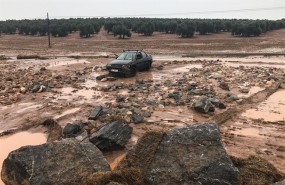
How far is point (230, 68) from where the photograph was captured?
22922 millimetres

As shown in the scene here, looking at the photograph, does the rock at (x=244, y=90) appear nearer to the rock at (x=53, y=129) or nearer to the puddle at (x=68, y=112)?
the puddle at (x=68, y=112)

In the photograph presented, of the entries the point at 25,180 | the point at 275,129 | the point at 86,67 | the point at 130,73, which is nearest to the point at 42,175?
the point at 25,180

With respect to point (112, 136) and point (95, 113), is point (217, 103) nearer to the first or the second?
point (95, 113)

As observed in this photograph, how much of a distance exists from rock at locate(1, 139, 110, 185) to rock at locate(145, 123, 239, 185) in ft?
3.45

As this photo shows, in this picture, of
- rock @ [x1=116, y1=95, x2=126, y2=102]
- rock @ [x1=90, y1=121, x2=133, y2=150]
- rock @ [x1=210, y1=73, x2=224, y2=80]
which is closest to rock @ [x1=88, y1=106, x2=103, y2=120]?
rock @ [x1=116, y1=95, x2=126, y2=102]

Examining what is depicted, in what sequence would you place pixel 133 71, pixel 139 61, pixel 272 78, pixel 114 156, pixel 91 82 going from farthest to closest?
pixel 139 61 → pixel 133 71 → pixel 91 82 → pixel 272 78 → pixel 114 156

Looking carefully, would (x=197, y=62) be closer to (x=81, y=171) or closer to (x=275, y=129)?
(x=275, y=129)

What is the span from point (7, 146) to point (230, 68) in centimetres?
1639

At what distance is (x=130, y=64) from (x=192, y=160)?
14.4 m

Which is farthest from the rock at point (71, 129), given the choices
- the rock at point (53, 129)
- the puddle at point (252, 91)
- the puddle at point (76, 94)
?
the puddle at point (252, 91)

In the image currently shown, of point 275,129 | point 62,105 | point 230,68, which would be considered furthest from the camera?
point 230,68

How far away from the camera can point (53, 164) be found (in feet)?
20.0

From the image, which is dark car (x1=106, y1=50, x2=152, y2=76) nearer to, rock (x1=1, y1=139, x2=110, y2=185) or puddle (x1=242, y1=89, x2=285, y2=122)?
puddle (x1=242, y1=89, x2=285, y2=122)

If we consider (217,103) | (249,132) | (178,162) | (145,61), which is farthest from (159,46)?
(178,162)
